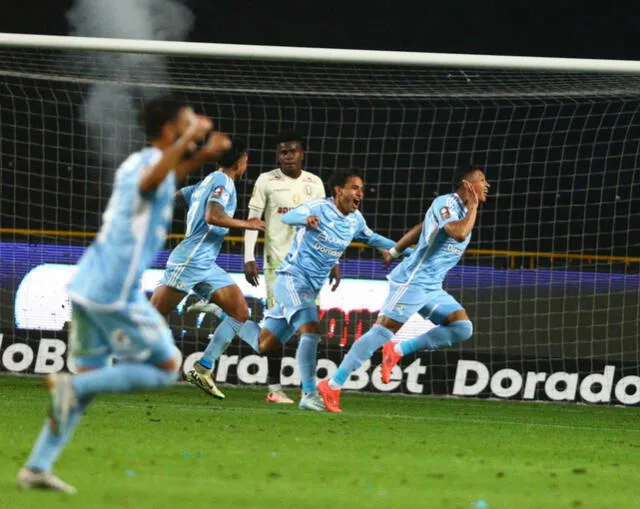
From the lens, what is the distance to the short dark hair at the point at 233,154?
35.6 feet

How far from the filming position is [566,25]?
2078 cm

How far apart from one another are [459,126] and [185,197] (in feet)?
31.5

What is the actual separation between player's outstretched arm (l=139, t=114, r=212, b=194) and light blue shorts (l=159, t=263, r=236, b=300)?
5.78 metres

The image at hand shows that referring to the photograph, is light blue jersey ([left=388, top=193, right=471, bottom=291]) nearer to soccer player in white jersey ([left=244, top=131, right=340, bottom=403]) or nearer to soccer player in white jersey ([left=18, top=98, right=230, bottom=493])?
soccer player in white jersey ([left=244, top=131, right=340, bottom=403])

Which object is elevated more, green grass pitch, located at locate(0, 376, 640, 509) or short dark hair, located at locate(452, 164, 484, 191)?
short dark hair, located at locate(452, 164, 484, 191)

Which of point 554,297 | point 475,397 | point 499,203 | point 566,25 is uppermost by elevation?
point 566,25

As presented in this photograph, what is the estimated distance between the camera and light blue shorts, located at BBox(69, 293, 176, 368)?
5.21m

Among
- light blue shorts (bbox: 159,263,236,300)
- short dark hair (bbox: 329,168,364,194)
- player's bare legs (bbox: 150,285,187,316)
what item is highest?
short dark hair (bbox: 329,168,364,194)

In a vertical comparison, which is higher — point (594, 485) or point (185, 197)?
point (185, 197)

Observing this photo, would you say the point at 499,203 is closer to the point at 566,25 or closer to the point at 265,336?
the point at 566,25

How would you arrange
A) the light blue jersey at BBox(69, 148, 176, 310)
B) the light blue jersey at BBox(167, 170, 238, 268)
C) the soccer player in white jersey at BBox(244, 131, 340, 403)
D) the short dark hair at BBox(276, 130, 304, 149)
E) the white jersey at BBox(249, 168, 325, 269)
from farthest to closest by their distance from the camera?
the white jersey at BBox(249, 168, 325, 269) < the soccer player in white jersey at BBox(244, 131, 340, 403) < the short dark hair at BBox(276, 130, 304, 149) < the light blue jersey at BBox(167, 170, 238, 268) < the light blue jersey at BBox(69, 148, 176, 310)

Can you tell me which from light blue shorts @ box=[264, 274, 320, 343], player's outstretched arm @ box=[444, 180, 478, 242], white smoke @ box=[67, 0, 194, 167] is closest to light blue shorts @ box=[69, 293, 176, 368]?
light blue shorts @ box=[264, 274, 320, 343]

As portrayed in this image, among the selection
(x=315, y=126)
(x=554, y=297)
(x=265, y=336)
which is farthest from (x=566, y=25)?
(x=265, y=336)

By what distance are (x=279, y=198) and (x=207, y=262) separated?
3.69ft
